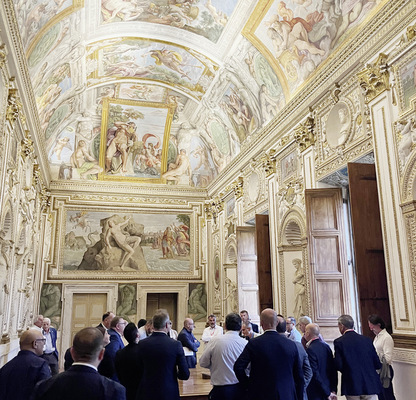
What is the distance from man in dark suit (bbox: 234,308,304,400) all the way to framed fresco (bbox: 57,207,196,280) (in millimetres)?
14383

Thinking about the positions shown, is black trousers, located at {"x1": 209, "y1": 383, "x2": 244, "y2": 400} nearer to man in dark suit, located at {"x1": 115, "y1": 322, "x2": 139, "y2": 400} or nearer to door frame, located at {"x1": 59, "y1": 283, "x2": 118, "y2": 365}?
man in dark suit, located at {"x1": 115, "y1": 322, "x2": 139, "y2": 400}

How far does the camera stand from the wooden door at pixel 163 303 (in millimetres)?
19156

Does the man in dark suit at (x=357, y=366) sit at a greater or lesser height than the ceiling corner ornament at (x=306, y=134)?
lesser

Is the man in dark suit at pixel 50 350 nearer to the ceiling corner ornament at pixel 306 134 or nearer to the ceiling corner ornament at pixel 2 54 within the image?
the ceiling corner ornament at pixel 2 54

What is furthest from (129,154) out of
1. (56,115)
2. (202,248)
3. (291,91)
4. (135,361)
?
(135,361)

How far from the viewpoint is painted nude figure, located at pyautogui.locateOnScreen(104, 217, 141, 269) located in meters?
18.7

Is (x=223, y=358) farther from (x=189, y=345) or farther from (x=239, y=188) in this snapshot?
(x=239, y=188)

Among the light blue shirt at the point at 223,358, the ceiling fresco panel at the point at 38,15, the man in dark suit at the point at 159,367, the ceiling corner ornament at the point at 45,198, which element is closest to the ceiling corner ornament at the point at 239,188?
the ceiling corner ornament at the point at 45,198

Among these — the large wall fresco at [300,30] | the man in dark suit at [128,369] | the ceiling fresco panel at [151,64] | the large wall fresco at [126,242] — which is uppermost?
the ceiling fresco panel at [151,64]

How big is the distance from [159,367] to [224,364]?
91 centimetres

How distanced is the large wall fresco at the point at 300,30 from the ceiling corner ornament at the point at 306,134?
138cm

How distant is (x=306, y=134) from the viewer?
11.3 metres

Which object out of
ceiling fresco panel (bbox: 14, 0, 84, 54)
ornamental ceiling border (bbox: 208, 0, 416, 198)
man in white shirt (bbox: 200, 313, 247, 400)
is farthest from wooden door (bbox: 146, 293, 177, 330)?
man in white shirt (bbox: 200, 313, 247, 400)

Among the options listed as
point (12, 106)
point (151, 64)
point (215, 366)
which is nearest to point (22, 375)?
point (215, 366)
